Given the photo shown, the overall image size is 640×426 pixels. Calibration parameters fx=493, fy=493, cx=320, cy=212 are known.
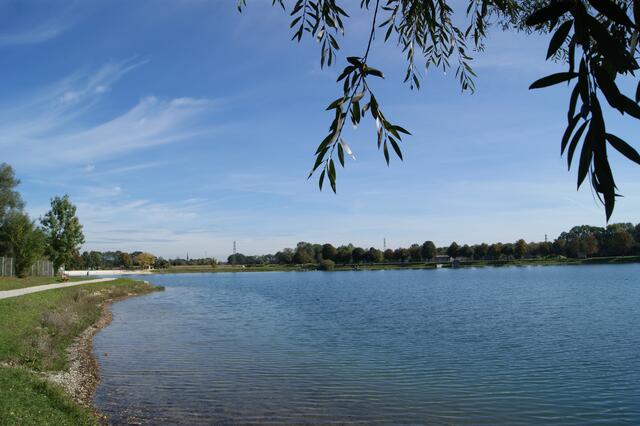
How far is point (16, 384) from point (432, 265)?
16764 cm

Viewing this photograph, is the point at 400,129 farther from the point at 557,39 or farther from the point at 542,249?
the point at 542,249

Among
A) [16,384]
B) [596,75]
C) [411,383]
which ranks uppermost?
[596,75]

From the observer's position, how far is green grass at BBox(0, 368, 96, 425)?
32.6ft

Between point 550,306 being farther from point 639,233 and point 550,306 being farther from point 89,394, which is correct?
point 639,233

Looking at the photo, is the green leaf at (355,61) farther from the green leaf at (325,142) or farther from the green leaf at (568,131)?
the green leaf at (568,131)

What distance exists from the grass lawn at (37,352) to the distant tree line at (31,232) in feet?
58.5

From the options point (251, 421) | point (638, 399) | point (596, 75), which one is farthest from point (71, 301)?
point (596, 75)

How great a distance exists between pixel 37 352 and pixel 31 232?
38925 millimetres

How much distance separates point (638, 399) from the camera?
45.4ft

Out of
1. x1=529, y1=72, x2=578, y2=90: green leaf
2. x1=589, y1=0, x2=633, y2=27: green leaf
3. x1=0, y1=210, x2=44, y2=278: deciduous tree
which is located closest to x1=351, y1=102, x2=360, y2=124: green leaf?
x1=529, y1=72, x2=578, y2=90: green leaf

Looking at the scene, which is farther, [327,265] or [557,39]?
[327,265]

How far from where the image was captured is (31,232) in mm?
50875

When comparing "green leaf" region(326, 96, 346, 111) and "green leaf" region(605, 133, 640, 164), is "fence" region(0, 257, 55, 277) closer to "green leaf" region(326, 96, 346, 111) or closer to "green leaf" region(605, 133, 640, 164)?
"green leaf" region(326, 96, 346, 111)

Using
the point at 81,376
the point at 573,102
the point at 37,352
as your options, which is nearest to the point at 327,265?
the point at 37,352
